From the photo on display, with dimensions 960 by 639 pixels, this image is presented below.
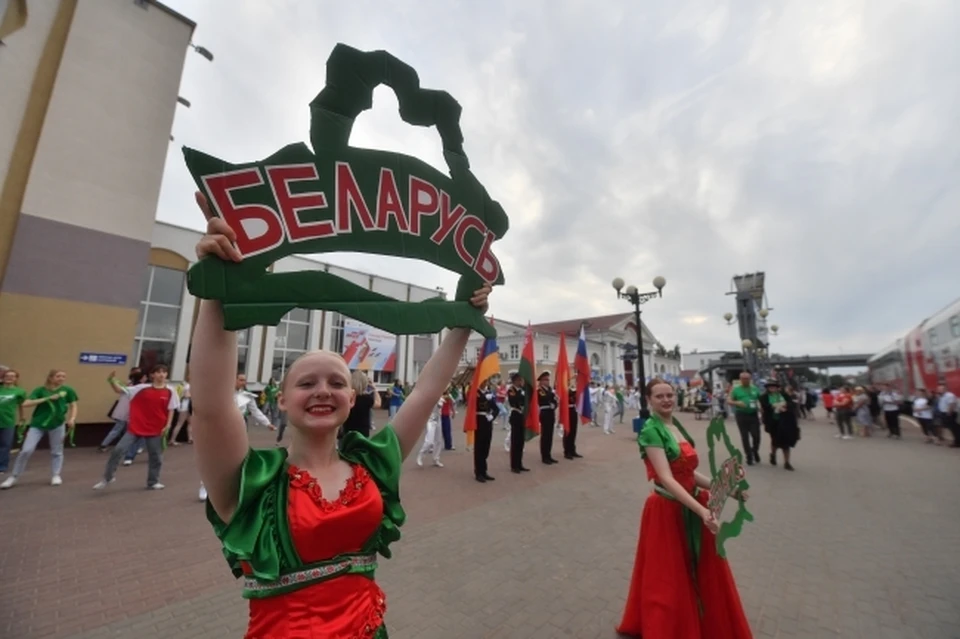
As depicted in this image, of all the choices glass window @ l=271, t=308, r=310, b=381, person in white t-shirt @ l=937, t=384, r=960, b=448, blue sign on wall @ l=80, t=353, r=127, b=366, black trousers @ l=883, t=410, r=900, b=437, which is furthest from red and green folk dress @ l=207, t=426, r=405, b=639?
glass window @ l=271, t=308, r=310, b=381

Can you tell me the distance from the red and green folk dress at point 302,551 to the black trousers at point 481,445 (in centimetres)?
657

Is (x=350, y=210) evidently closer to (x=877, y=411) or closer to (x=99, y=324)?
(x=99, y=324)

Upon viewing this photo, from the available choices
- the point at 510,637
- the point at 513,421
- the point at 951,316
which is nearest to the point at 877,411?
the point at 951,316

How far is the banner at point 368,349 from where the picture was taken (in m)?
21.8

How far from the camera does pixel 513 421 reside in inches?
333

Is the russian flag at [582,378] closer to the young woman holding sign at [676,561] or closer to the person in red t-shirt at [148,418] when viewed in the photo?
the young woman holding sign at [676,561]

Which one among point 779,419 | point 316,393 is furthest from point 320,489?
point 779,419

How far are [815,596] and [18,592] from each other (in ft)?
22.1

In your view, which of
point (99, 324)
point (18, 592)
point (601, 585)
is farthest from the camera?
point (99, 324)

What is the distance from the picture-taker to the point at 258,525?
1282mm

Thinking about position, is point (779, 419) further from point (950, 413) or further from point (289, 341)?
point (289, 341)

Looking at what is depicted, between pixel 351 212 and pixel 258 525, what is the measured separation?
1124 mm

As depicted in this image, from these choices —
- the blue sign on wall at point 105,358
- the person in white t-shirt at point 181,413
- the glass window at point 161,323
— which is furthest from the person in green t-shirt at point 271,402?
the glass window at point 161,323

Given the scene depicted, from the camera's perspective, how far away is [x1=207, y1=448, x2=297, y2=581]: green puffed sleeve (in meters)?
1.24
